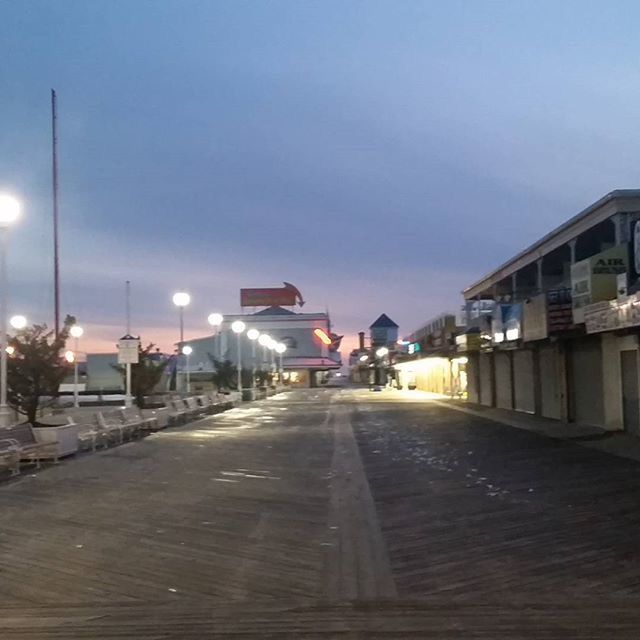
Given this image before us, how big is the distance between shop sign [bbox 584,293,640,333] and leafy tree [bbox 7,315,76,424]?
1499cm

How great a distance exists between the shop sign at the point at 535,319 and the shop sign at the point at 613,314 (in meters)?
3.94

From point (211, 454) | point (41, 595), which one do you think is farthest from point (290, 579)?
point (211, 454)

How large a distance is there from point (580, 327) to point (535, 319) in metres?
3.40

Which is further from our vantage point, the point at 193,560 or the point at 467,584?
the point at 193,560

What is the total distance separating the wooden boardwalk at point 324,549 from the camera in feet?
22.8

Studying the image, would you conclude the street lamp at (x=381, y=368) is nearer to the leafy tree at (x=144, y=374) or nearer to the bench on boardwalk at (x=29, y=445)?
the leafy tree at (x=144, y=374)

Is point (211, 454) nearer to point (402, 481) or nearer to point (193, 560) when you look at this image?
point (402, 481)

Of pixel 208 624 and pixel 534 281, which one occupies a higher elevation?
pixel 534 281

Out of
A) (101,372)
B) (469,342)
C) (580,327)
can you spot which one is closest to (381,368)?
(101,372)

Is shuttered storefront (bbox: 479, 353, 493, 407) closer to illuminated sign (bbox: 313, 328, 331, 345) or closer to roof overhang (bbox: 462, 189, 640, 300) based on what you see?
roof overhang (bbox: 462, 189, 640, 300)

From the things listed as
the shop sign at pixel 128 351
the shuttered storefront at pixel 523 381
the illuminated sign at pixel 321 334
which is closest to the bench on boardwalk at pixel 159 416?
the shop sign at pixel 128 351

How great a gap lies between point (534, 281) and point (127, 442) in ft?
82.4

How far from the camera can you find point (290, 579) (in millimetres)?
8297

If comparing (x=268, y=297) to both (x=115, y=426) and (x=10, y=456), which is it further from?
(x=10, y=456)
